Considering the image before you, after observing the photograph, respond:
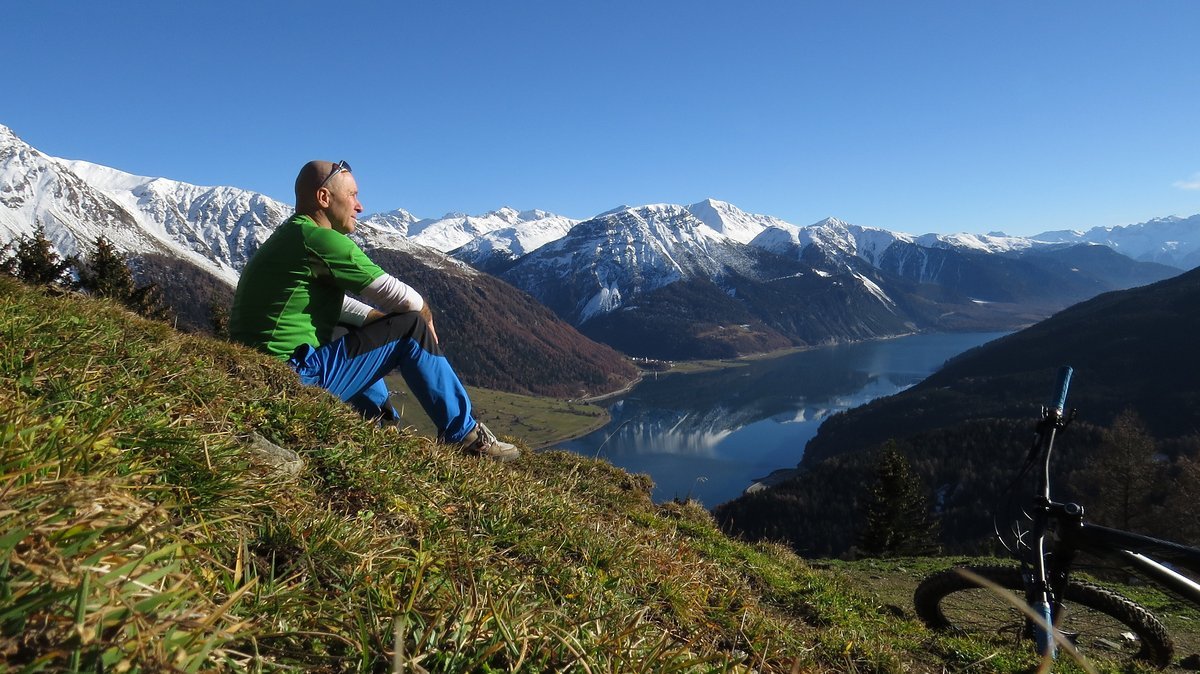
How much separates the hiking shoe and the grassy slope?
1.12 m

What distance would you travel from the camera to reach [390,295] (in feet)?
17.2

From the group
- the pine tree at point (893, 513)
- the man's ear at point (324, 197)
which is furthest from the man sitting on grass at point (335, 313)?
the pine tree at point (893, 513)

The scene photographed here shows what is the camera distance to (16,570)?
1.18 metres

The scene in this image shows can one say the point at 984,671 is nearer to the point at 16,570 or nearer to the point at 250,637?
the point at 250,637

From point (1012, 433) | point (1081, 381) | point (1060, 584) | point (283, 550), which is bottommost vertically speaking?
point (1012, 433)

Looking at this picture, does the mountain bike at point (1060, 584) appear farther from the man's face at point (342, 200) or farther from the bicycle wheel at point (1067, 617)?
the man's face at point (342, 200)

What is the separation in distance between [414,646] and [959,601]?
19.8ft

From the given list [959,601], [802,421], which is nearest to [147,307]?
[959,601]

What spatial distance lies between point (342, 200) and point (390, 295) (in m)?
1.09

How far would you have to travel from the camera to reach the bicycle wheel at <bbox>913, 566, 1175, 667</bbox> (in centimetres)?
469

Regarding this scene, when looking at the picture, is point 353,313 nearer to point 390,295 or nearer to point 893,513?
point 390,295

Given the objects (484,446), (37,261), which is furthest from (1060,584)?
(37,261)

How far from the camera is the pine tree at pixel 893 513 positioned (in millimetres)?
36750

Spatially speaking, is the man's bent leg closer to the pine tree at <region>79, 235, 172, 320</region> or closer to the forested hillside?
the forested hillside
